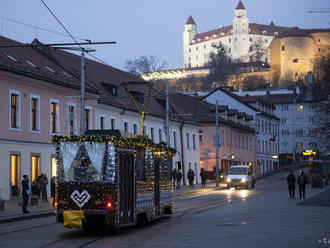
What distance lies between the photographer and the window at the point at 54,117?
4500 centimetres

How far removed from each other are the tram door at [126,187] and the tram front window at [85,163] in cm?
52

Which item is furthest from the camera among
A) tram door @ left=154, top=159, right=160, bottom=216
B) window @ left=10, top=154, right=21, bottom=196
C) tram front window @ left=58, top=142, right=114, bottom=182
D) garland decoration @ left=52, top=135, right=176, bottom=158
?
window @ left=10, top=154, right=21, bottom=196

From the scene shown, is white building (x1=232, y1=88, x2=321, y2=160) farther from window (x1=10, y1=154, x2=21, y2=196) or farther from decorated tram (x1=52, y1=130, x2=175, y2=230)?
decorated tram (x1=52, y1=130, x2=175, y2=230)

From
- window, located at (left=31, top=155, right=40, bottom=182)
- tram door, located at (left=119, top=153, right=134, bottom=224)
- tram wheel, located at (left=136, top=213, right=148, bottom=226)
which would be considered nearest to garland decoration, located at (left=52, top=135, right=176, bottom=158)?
tram door, located at (left=119, top=153, right=134, bottom=224)

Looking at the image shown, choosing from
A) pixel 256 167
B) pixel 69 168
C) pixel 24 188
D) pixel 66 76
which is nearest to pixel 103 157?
pixel 69 168

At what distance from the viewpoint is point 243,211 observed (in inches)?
1217

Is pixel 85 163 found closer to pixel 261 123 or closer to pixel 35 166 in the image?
pixel 35 166

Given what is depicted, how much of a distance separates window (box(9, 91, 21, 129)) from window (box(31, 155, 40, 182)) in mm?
2289

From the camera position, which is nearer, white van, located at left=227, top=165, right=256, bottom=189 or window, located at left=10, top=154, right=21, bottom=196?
window, located at left=10, top=154, right=21, bottom=196

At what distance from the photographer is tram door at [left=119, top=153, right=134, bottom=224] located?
68.5 ft

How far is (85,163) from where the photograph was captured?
20.7 metres

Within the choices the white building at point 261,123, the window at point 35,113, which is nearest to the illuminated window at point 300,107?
the white building at point 261,123

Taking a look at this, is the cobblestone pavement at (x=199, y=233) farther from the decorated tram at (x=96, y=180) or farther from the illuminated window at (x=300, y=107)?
the illuminated window at (x=300, y=107)

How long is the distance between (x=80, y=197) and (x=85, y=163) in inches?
37.2
